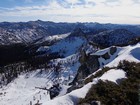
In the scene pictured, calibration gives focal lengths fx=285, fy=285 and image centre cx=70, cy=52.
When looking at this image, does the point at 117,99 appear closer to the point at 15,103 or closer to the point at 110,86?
the point at 110,86

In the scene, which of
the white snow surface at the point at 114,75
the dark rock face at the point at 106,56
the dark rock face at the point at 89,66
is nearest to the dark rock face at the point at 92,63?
the dark rock face at the point at 89,66

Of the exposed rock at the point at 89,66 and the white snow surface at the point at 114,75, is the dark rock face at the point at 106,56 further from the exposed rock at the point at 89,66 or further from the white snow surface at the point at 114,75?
the white snow surface at the point at 114,75

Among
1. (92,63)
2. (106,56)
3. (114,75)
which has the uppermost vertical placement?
(114,75)

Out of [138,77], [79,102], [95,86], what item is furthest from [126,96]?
[138,77]

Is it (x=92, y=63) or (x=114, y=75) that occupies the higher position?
(x=114, y=75)

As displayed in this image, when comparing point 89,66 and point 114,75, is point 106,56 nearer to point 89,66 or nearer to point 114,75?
point 89,66

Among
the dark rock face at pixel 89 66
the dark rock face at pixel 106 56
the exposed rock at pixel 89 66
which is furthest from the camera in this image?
the exposed rock at pixel 89 66

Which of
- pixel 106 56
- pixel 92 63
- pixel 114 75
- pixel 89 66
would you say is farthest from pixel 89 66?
pixel 114 75

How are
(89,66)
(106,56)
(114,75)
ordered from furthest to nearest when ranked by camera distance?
(89,66) < (106,56) < (114,75)

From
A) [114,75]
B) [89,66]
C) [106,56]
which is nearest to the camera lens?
[114,75]

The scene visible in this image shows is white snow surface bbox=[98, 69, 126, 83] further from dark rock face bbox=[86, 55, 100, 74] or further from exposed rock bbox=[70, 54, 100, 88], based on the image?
exposed rock bbox=[70, 54, 100, 88]

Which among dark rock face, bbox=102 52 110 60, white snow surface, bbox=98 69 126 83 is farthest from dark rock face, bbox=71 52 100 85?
white snow surface, bbox=98 69 126 83

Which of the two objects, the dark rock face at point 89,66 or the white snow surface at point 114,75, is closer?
the white snow surface at point 114,75
